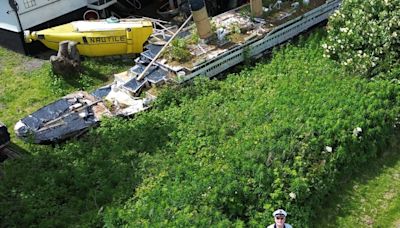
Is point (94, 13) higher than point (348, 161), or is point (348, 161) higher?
point (94, 13)

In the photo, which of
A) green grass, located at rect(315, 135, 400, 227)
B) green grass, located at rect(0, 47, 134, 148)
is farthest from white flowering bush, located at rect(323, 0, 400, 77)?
green grass, located at rect(0, 47, 134, 148)

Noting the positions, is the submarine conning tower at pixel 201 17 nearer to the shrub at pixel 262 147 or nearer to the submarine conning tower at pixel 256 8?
the submarine conning tower at pixel 256 8

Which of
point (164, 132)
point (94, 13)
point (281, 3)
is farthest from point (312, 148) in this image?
point (94, 13)

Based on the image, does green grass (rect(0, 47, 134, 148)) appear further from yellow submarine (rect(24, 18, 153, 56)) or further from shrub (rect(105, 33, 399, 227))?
shrub (rect(105, 33, 399, 227))

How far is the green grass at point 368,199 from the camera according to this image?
10406 millimetres

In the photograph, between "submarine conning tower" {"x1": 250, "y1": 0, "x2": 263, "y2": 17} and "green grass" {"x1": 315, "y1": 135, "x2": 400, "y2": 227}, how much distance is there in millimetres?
6861

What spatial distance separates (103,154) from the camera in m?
11.9

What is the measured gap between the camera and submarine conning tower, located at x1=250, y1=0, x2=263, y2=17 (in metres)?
16.5

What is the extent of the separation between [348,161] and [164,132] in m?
4.30

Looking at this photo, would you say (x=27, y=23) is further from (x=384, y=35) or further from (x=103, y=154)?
(x=384, y=35)

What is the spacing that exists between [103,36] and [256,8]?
16.6 feet

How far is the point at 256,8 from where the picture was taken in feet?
54.6

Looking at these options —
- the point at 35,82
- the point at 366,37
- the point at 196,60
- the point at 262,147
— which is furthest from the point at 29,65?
the point at 366,37

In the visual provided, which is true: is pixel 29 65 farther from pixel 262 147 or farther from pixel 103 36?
pixel 262 147
